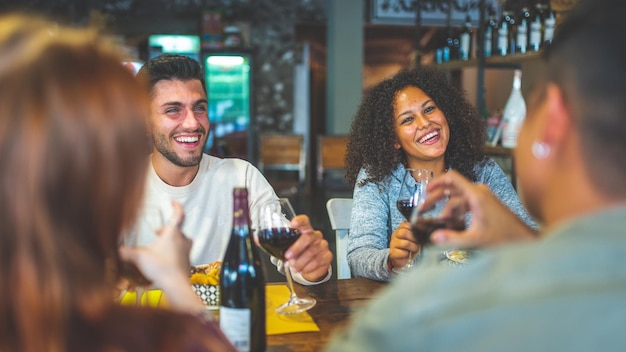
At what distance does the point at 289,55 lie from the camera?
850cm

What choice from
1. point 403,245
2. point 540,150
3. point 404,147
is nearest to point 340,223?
point 404,147

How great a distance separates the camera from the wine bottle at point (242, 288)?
1.20 meters

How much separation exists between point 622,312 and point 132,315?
0.55m

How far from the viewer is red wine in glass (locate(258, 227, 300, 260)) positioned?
1.46m

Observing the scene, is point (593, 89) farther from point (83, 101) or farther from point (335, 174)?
point (335, 174)

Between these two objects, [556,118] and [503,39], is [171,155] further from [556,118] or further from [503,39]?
[503,39]

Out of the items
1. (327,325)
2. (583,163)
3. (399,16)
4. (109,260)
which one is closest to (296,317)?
(327,325)

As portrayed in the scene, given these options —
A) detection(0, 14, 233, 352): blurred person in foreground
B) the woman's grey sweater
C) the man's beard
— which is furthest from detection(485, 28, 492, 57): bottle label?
detection(0, 14, 233, 352): blurred person in foreground

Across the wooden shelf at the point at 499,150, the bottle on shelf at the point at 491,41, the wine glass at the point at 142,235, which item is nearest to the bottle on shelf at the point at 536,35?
the bottle on shelf at the point at 491,41

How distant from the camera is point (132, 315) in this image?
0.74m

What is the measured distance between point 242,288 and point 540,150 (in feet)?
2.33

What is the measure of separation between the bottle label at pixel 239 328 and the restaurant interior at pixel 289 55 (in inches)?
188

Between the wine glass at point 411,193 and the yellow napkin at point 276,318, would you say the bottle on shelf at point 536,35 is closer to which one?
the wine glass at point 411,193

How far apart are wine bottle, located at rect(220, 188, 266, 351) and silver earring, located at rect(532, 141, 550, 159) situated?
613 mm
